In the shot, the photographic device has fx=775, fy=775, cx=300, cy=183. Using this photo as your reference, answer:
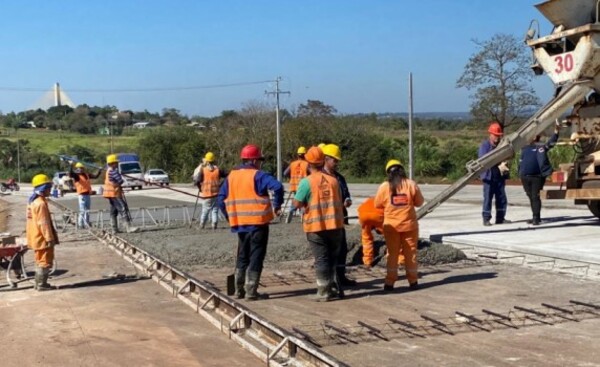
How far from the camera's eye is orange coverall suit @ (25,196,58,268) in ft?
34.3

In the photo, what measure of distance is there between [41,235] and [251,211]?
134 inches

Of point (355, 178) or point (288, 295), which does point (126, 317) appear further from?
point (355, 178)

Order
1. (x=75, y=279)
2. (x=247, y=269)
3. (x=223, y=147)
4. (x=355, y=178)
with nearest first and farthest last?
1. (x=247, y=269)
2. (x=75, y=279)
3. (x=355, y=178)
4. (x=223, y=147)

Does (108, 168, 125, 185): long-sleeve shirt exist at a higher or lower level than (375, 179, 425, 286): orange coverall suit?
higher

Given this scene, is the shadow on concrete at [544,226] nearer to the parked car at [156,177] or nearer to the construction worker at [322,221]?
the construction worker at [322,221]

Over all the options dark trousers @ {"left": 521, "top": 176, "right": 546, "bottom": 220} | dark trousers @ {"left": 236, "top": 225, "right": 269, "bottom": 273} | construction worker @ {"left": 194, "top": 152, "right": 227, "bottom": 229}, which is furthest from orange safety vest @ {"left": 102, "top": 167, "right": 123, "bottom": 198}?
dark trousers @ {"left": 521, "top": 176, "right": 546, "bottom": 220}

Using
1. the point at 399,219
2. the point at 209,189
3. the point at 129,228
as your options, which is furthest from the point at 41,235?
the point at 129,228

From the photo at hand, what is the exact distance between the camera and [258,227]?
8.80m

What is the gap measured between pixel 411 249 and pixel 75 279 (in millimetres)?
5256

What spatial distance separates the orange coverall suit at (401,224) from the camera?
916cm

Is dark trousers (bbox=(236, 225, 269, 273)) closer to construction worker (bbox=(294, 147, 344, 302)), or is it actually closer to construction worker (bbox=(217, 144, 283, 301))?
construction worker (bbox=(217, 144, 283, 301))

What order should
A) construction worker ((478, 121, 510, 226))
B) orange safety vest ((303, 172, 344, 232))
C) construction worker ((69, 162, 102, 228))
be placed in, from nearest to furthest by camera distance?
orange safety vest ((303, 172, 344, 232)) < construction worker ((478, 121, 510, 226)) < construction worker ((69, 162, 102, 228))

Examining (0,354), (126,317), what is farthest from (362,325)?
(0,354)

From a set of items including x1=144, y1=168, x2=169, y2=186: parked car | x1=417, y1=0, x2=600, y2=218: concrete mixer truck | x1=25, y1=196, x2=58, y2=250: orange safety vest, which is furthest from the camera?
x1=144, y1=168, x2=169, y2=186: parked car
